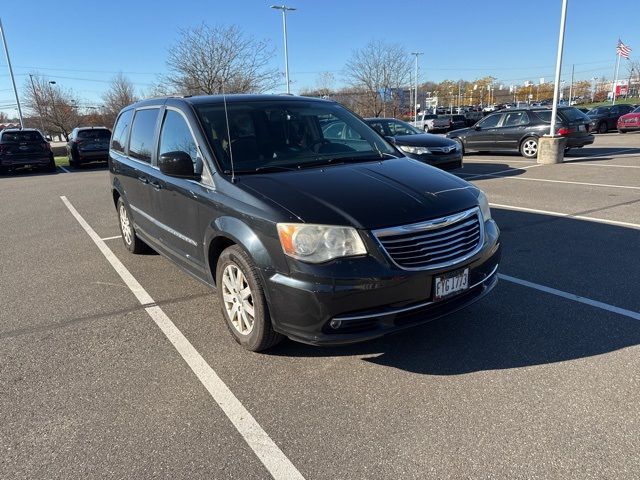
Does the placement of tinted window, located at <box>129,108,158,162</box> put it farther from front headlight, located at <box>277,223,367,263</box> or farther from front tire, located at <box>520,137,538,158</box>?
front tire, located at <box>520,137,538,158</box>

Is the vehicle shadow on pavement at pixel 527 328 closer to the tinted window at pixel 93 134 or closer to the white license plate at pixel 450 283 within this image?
the white license plate at pixel 450 283

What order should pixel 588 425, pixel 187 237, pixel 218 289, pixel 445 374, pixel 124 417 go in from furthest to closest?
pixel 187 237, pixel 218 289, pixel 445 374, pixel 124 417, pixel 588 425

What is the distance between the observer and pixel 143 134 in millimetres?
5129

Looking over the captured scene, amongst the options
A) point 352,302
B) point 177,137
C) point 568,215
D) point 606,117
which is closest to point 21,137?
point 177,137

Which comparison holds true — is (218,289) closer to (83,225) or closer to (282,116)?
(282,116)

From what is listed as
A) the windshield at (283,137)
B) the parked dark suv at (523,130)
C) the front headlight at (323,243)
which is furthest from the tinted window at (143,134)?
the parked dark suv at (523,130)

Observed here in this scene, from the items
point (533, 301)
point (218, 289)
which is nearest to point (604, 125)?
point (533, 301)

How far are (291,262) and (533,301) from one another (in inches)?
96.2

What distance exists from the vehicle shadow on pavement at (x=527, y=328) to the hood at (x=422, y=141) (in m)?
6.56

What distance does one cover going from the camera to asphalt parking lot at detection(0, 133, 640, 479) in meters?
2.46

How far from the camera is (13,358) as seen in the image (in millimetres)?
3639

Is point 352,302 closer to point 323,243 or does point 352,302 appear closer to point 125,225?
point 323,243

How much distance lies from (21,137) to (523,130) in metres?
18.4

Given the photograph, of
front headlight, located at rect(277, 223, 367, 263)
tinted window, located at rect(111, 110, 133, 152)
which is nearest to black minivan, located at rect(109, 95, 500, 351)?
front headlight, located at rect(277, 223, 367, 263)
